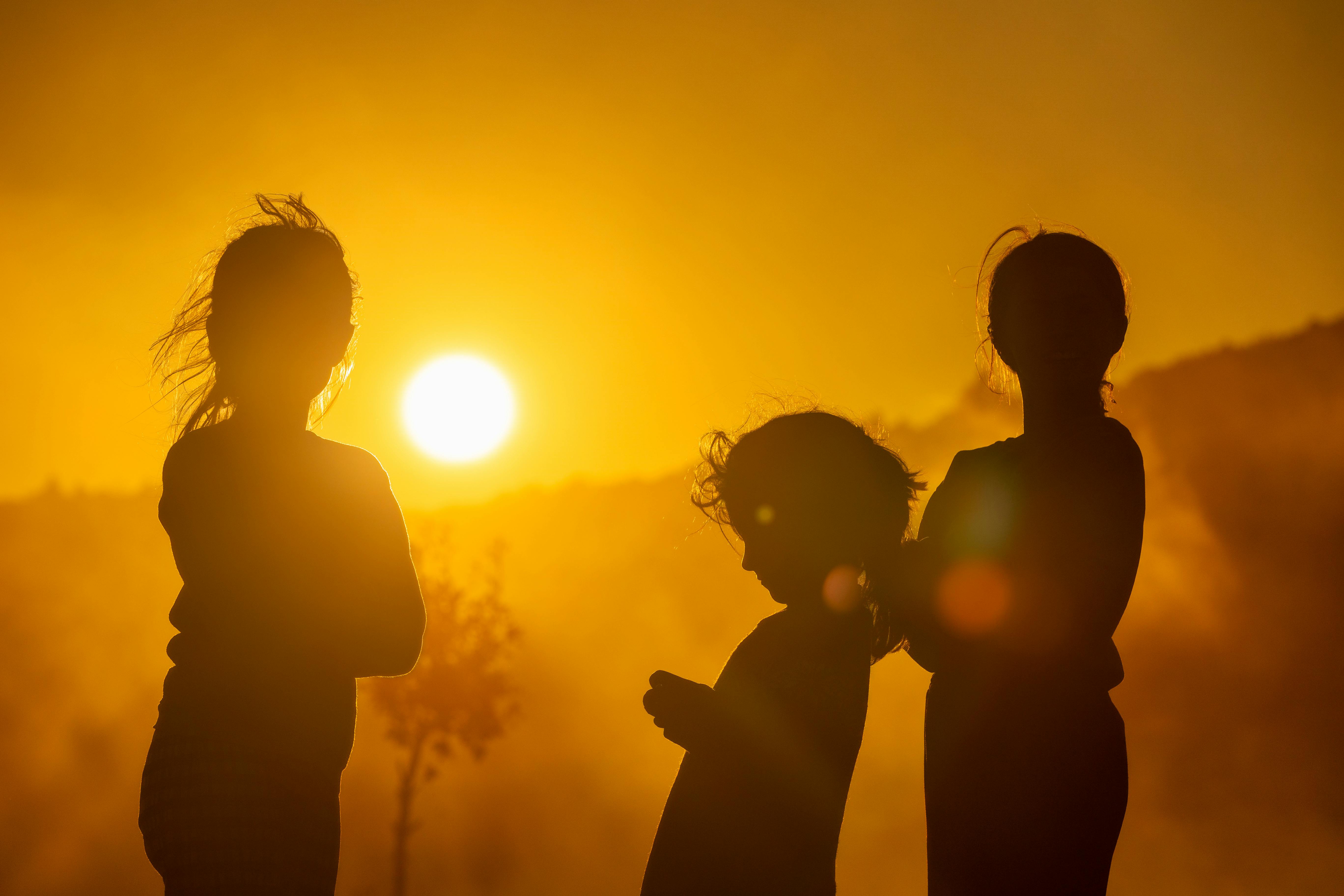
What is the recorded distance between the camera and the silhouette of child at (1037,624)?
187 centimetres

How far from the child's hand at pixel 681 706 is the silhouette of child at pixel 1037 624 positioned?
0.48m

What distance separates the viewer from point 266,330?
2094 millimetres

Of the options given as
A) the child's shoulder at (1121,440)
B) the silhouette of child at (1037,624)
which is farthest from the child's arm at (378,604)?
the child's shoulder at (1121,440)

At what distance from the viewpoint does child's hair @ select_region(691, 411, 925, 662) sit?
2.15m

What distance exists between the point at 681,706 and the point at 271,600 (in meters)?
0.85

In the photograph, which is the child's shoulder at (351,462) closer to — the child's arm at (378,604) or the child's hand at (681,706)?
the child's arm at (378,604)

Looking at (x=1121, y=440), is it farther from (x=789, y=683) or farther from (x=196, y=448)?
(x=196, y=448)

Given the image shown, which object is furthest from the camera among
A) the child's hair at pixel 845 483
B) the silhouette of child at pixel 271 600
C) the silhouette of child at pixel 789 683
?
the child's hair at pixel 845 483

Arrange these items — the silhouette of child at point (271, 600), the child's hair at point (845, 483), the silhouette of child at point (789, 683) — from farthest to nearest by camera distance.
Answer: the child's hair at point (845, 483) → the silhouette of child at point (789, 683) → the silhouette of child at point (271, 600)

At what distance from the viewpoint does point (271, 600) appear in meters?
1.93

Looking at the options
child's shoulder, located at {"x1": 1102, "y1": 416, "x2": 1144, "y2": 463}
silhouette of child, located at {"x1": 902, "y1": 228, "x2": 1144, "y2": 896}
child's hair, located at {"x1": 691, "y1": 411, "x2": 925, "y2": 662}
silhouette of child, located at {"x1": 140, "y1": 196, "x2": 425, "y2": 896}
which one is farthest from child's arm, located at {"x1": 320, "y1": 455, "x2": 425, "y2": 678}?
child's shoulder, located at {"x1": 1102, "y1": 416, "x2": 1144, "y2": 463}

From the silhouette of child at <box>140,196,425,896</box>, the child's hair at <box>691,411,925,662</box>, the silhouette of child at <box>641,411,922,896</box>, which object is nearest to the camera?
the silhouette of child at <box>140,196,425,896</box>

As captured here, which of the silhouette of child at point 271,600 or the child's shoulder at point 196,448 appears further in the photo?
the child's shoulder at point 196,448

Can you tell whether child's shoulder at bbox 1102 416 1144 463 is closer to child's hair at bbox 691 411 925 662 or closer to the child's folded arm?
child's hair at bbox 691 411 925 662
